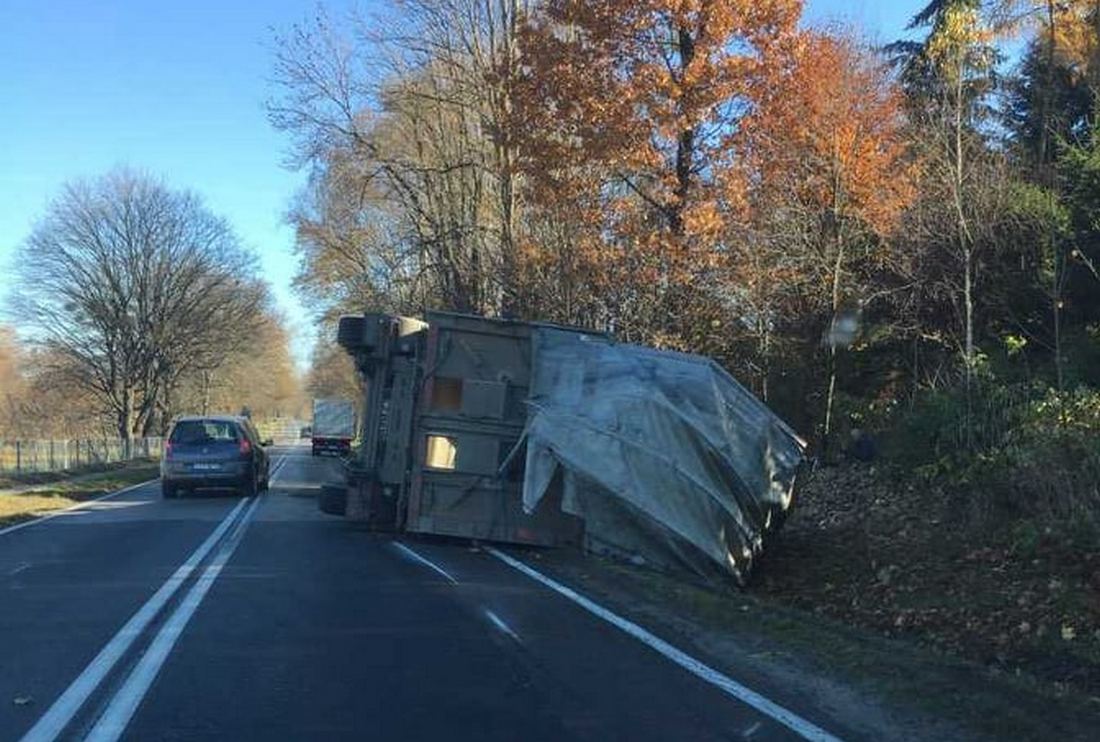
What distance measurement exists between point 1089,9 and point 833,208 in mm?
10905

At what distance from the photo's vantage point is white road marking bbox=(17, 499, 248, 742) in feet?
18.7

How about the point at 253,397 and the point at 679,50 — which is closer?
the point at 679,50

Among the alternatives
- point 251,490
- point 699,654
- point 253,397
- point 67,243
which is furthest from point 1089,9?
point 253,397

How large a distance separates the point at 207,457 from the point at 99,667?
650 inches

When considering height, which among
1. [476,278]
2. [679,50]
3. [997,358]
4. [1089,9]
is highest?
[1089,9]

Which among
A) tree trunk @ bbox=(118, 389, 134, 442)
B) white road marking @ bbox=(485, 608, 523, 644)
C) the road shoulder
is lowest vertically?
white road marking @ bbox=(485, 608, 523, 644)

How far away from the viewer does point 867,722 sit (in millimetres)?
5992

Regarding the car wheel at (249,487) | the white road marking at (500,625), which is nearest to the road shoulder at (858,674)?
the white road marking at (500,625)

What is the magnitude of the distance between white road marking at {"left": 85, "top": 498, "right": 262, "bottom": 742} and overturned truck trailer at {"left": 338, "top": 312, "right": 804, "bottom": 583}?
3308 mm

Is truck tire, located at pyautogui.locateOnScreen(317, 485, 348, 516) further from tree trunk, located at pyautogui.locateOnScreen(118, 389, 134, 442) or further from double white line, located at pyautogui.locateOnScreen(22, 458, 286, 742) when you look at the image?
tree trunk, located at pyautogui.locateOnScreen(118, 389, 134, 442)

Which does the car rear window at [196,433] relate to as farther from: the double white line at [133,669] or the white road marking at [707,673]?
the white road marking at [707,673]

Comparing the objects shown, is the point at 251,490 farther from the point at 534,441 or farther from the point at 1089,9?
the point at 1089,9

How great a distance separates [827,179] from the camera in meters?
21.0

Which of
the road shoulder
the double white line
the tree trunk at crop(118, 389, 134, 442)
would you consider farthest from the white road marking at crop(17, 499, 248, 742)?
the tree trunk at crop(118, 389, 134, 442)
